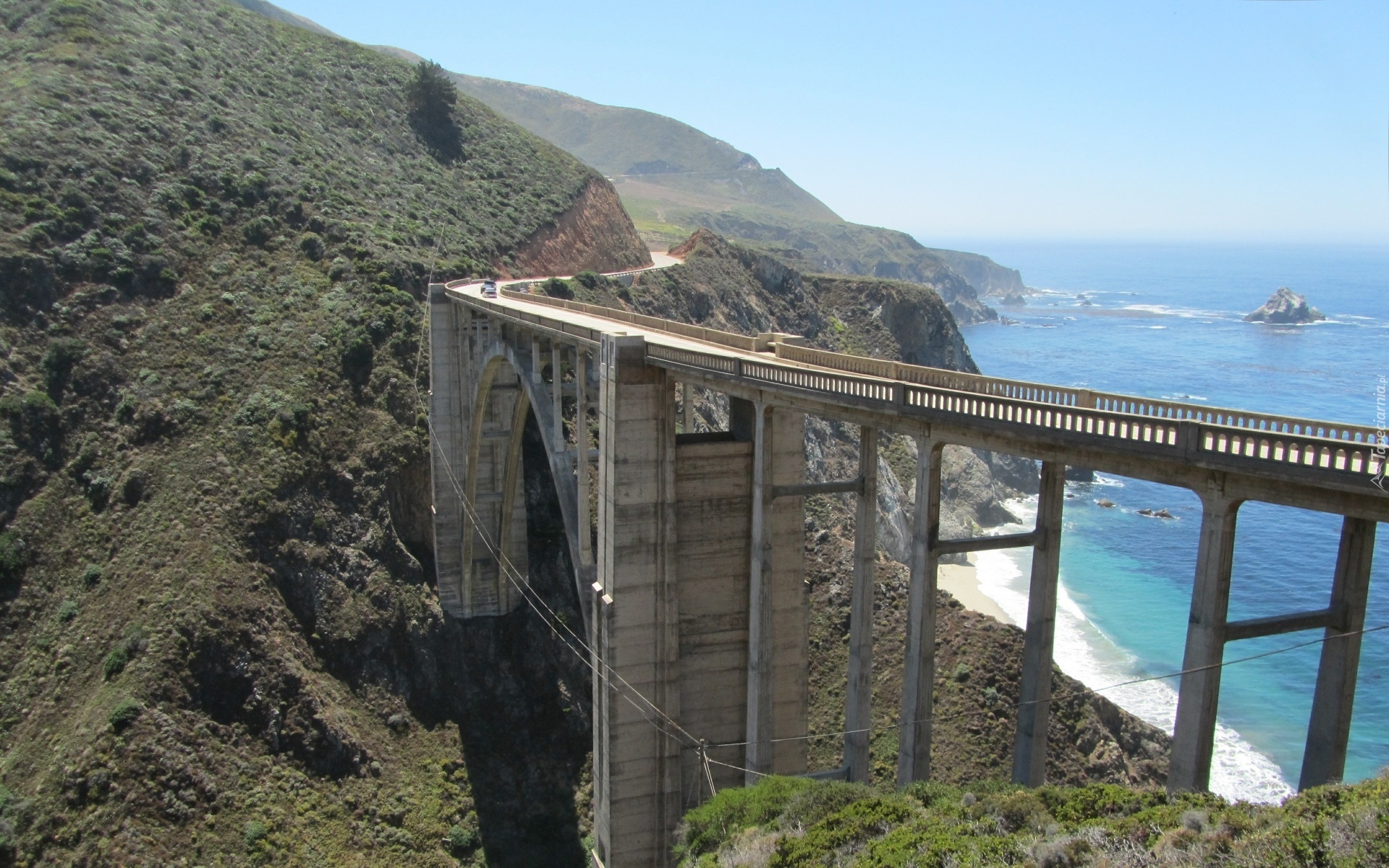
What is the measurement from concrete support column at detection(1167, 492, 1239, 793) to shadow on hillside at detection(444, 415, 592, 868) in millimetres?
21881

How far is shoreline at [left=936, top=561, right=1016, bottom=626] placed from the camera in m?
51.6

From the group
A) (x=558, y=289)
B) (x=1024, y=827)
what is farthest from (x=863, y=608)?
(x=558, y=289)

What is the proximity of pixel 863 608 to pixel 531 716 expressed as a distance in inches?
769

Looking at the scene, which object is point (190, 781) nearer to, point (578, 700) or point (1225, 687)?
point (578, 700)

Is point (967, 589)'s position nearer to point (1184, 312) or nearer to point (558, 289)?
point (558, 289)

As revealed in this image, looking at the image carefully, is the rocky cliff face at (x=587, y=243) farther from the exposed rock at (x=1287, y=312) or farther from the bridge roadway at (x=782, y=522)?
→ the exposed rock at (x=1287, y=312)

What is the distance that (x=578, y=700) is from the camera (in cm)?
3450

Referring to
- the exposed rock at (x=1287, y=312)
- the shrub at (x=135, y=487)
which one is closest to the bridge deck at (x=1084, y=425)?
the shrub at (x=135, y=487)

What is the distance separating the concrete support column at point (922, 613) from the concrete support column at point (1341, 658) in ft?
16.5

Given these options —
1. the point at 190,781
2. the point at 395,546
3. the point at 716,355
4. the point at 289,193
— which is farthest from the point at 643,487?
the point at 289,193

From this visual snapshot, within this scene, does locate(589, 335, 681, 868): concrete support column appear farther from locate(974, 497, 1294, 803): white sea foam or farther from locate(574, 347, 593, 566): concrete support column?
locate(974, 497, 1294, 803): white sea foam

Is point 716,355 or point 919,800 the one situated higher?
point 716,355

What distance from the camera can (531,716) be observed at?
3412 cm

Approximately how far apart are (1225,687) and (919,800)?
35218mm
